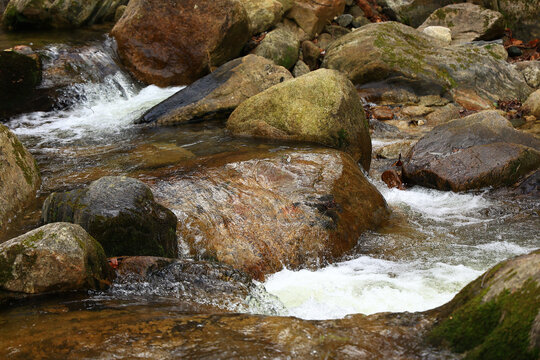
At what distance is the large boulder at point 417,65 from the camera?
1218 cm

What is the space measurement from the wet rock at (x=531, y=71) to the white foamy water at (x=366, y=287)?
9.85 metres

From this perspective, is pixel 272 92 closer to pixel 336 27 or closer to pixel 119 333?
pixel 119 333

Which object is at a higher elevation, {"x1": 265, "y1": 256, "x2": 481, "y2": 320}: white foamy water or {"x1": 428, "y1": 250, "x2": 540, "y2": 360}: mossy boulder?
{"x1": 428, "y1": 250, "x2": 540, "y2": 360}: mossy boulder

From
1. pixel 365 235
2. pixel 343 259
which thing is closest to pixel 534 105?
pixel 365 235

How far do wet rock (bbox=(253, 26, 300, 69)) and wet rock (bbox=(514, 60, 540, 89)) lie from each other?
574 centimetres

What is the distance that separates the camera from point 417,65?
12367 millimetres

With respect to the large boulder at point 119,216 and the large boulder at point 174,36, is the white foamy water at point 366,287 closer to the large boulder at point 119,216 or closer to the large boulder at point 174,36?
the large boulder at point 119,216

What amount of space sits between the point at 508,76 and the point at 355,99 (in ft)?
22.6

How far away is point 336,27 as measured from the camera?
16.7 meters

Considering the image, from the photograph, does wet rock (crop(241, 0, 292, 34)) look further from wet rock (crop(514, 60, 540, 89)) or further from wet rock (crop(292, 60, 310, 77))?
wet rock (crop(514, 60, 540, 89))

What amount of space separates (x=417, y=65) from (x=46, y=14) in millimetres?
9241

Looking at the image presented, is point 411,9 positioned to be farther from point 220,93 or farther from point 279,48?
point 220,93

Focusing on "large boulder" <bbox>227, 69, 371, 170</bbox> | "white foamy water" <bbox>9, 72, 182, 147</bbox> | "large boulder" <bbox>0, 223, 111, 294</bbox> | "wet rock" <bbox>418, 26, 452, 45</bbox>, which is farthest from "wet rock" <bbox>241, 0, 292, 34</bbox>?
"large boulder" <bbox>0, 223, 111, 294</bbox>

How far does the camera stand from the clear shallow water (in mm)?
4520
